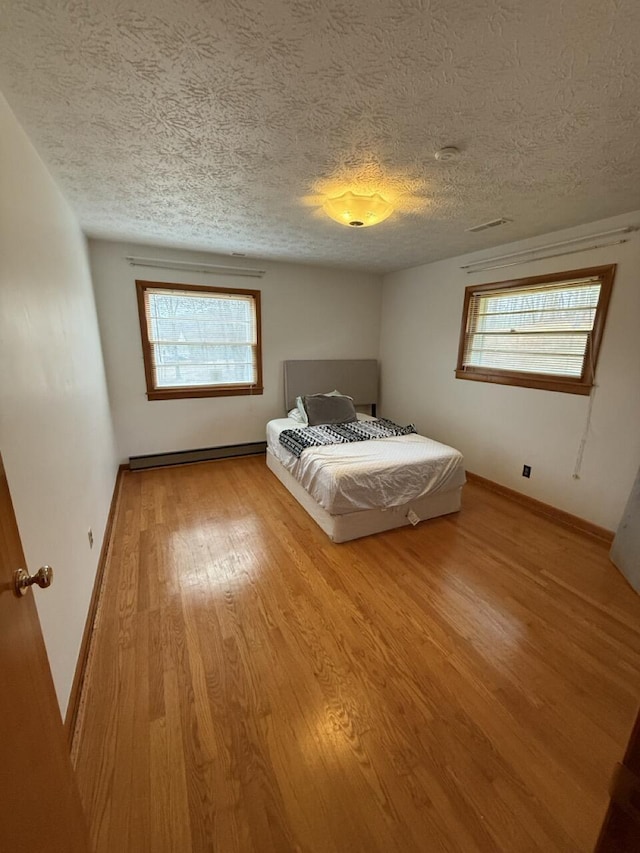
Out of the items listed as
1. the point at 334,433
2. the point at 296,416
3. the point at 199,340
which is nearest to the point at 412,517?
the point at 334,433

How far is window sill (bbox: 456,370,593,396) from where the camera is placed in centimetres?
267

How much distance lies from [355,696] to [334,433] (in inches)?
86.9

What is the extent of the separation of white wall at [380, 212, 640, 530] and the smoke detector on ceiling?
1622mm

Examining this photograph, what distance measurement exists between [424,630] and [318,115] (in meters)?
2.43

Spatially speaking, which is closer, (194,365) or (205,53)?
(205,53)

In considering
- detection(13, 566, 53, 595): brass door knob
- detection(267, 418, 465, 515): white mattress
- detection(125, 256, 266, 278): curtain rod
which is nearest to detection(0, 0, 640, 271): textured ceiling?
detection(125, 256, 266, 278): curtain rod

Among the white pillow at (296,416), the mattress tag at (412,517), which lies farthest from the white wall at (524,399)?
the white pillow at (296,416)

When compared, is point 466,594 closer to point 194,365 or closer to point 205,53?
point 205,53

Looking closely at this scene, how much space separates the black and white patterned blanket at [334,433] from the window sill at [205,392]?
0.96 m

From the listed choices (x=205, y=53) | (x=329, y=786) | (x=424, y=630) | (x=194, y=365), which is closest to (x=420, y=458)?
(x=424, y=630)

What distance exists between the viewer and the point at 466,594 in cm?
201

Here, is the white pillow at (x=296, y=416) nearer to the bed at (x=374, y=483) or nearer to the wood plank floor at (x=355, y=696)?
the bed at (x=374, y=483)

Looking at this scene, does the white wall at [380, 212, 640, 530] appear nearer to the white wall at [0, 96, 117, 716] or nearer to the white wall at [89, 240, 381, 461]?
the white wall at [89, 240, 381, 461]

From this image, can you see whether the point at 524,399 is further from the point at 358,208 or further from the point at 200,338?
the point at 200,338
